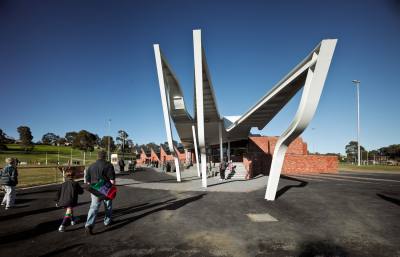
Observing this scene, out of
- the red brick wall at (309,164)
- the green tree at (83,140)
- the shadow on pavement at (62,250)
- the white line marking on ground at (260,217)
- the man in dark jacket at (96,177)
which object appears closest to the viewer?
the shadow on pavement at (62,250)

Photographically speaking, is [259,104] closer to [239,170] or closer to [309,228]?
[239,170]

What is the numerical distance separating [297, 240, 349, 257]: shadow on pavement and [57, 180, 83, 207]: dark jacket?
4923 mm

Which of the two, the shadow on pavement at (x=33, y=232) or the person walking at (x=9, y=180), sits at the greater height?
the person walking at (x=9, y=180)

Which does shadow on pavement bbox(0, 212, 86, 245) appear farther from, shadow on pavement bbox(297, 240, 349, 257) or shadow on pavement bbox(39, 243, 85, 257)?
shadow on pavement bbox(297, 240, 349, 257)

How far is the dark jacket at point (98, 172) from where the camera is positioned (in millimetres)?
5555

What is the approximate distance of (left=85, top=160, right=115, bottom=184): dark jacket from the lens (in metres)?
5.55

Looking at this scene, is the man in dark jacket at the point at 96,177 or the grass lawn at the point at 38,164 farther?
the grass lawn at the point at 38,164

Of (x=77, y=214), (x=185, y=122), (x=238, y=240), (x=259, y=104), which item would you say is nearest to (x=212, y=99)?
(x=259, y=104)

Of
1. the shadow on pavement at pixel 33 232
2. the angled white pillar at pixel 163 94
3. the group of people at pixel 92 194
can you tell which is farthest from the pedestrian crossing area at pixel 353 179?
the shadow on pavement at pixel 33 232

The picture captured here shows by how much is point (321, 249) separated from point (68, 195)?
544 cm

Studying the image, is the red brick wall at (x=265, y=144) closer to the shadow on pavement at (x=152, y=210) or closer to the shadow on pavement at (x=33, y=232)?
the shadow on pavement at (x=152, y=210)

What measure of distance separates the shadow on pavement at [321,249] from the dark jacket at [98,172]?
14.0 feet

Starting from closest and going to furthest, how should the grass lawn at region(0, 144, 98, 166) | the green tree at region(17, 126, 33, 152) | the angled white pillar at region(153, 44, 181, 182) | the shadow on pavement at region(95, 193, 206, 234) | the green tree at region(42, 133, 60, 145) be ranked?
the shadow on pavement at region(95, 193, 206, 234), the angled white pillar at region(153, 44, 181, 182), the grass lawn at region(0, 144, 98, 166), the green tree at region(17, 126, 33, 152), the green tree at region(42, 133, 60, 145)

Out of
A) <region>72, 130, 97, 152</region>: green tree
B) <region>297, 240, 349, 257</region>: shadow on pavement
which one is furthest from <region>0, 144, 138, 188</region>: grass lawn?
<region>297, 240, 349, 257</region>: shadow on pavement
